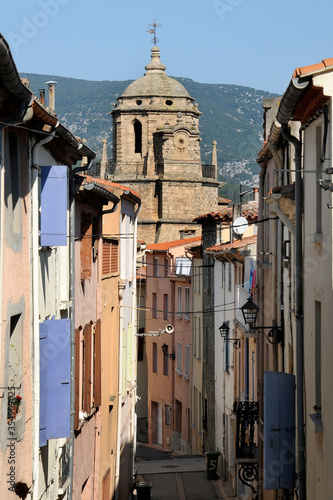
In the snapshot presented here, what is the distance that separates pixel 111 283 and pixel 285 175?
760 centimetres

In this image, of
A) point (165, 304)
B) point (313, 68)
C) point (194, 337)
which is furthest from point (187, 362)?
A: point (313, 68)

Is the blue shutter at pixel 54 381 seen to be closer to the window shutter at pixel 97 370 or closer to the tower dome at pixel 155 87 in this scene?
the window shutter at pixel 97 370

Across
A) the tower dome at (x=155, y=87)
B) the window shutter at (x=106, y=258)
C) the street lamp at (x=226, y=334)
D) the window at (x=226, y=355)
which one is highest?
the tower dome at (x=155, y=87)

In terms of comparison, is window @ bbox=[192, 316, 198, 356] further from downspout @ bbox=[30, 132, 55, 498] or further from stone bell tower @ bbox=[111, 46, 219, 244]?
downspout @ bbox=[30, 132, 55, 498]

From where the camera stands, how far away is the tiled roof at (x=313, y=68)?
10.2m

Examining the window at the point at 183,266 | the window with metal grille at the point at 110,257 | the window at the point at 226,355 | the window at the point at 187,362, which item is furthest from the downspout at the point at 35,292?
the window at the point at 187,362

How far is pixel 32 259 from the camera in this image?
12.2 m

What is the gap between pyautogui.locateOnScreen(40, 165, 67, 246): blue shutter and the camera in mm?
12719

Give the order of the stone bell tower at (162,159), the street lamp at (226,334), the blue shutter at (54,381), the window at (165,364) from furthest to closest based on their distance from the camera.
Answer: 1. the stone bell tower at (162,159)
2. the window at (165,364)
3. the street lamp at (226,334)
4. the blue shutter at (54,381)

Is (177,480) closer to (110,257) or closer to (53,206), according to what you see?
(110,257)

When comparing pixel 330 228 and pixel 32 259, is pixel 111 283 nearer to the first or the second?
pixel 32 259

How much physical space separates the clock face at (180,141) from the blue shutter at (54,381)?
55.8 metres

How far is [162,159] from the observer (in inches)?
2699

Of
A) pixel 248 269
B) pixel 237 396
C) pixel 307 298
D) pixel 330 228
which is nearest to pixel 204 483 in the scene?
pixel 237 396
